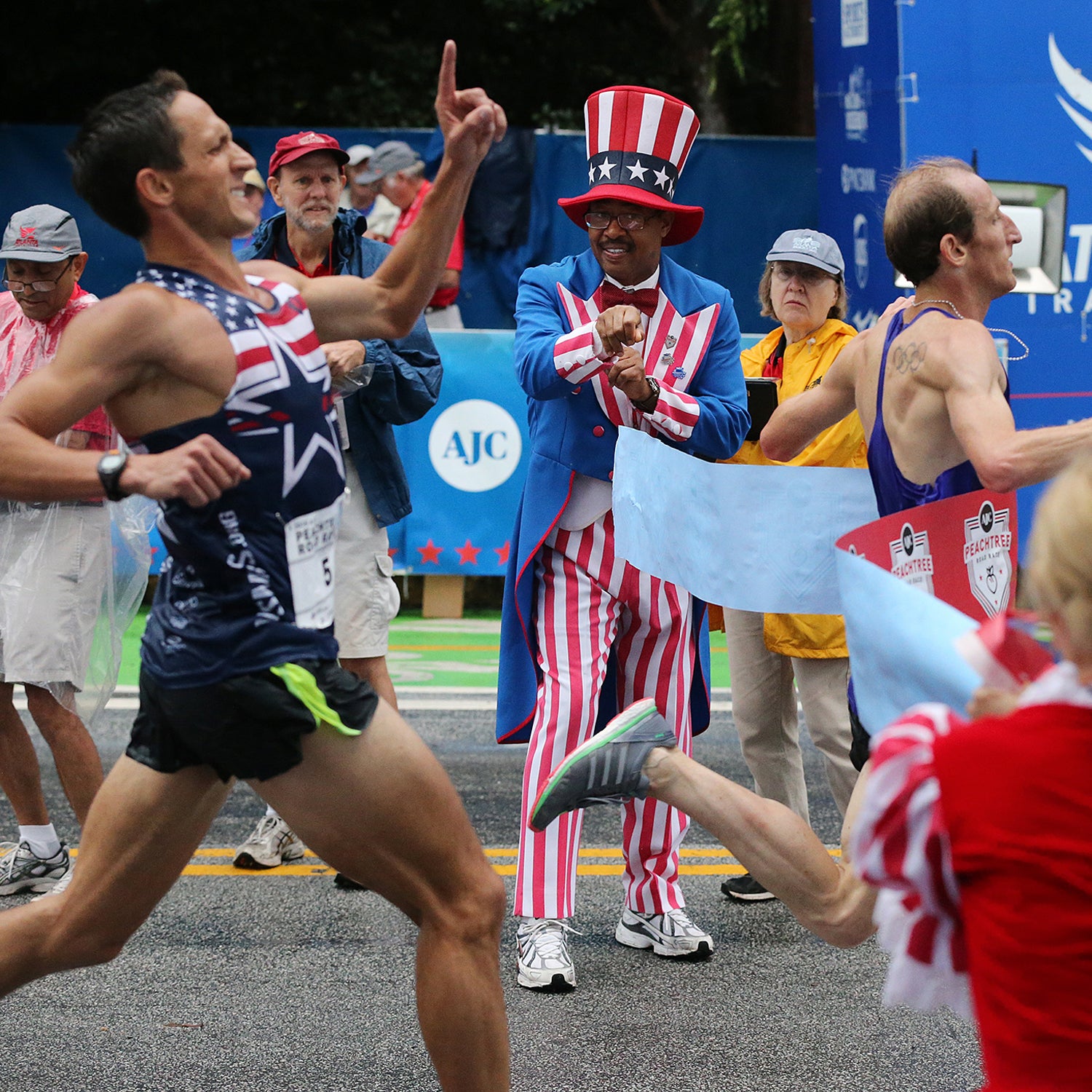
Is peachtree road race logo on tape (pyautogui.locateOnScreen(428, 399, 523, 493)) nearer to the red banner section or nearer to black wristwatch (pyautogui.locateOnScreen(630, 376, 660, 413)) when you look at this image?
black wristwatch (pyautogui.locateOnScreen(630, 376, 660, 413))

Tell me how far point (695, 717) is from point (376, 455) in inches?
55.9

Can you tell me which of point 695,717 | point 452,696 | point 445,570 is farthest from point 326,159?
point 445,570

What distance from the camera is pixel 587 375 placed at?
4.11m

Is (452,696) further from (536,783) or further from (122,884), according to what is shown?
(122,884)

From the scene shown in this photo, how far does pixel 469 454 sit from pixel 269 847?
473 centimetres

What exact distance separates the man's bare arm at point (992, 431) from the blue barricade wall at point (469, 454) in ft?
21.0

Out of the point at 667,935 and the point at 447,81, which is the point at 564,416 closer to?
the point at 447,81

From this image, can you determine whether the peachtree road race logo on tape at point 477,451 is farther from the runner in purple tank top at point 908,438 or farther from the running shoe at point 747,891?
the runner in purple tank top at point 908,438

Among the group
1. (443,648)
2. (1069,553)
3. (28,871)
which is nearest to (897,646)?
(1069,553)

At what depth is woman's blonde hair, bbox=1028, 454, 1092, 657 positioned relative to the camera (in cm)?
179

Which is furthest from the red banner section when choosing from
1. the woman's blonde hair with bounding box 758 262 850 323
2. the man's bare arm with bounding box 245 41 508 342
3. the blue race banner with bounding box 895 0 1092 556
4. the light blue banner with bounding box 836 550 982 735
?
the blue race banner with bounding box 895 0 1092 556

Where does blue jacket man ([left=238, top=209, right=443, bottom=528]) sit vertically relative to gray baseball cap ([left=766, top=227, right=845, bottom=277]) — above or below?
below

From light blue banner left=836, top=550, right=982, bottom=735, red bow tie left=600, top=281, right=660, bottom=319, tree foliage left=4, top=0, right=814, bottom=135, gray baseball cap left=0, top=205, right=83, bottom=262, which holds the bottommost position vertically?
light blue banner left=836, top=550, right=982, bottom=735

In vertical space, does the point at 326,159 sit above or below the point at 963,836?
above
